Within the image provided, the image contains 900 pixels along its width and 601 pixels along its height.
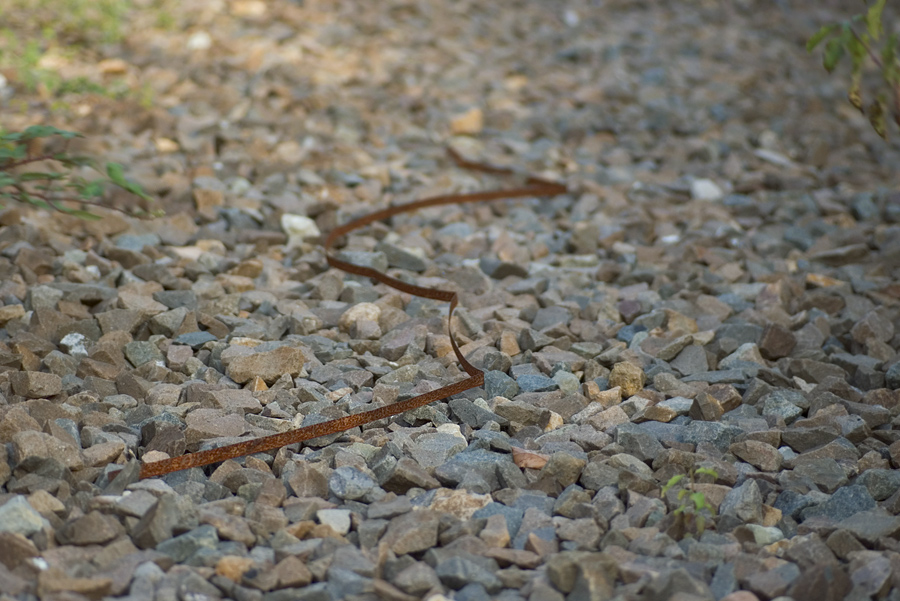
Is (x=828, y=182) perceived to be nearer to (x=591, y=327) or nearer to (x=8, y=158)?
(x=591, y=327)

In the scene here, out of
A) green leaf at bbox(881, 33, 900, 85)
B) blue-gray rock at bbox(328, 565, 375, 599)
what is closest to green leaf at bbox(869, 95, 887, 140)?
green leaf at bbox(881, 33, 900, 85)

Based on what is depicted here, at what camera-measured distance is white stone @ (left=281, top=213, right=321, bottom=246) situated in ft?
10.1

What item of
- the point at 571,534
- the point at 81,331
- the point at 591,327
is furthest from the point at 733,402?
the point at 81,331

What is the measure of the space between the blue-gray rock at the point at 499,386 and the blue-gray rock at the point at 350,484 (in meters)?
0.49

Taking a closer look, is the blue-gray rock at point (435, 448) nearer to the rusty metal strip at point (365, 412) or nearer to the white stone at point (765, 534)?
the rusty metal strip at point (365, 412)

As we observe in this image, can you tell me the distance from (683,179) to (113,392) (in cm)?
258

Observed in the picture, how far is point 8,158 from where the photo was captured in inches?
93.9

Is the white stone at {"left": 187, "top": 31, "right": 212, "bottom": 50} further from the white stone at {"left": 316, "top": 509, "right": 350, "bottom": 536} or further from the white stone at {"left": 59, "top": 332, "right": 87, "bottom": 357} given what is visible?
the white stone at {"left": 316, "top": 509, "right": 350, "bottom": 536}

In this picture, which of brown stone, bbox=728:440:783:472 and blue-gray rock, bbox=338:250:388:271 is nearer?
brown stone, bbox=728:440:783:472

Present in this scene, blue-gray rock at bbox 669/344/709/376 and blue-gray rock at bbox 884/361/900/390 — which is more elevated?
blue-gray rock at bbox 884/361/900/390

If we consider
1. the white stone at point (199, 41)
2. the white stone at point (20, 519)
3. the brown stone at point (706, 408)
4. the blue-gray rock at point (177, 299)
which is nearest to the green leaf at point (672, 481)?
the brown stone at point (706, 408)

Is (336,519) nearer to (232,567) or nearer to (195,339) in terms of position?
(232,567)

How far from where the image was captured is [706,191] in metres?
3.65

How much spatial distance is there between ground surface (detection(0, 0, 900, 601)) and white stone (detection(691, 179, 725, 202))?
4cm
